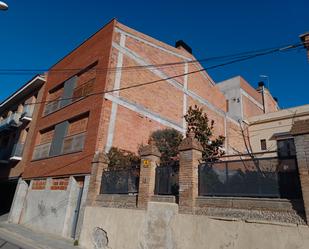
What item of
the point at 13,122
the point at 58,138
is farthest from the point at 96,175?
the point at 13,122

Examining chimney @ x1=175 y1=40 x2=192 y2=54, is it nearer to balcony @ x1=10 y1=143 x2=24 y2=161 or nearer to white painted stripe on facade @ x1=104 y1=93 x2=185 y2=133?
white painted stripe on facade @ x1=104 y1=93 x2=185 y2=133

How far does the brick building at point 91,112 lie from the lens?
38.5ft

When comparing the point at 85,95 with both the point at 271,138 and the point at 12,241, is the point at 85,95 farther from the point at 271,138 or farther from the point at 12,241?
the point at 271,138

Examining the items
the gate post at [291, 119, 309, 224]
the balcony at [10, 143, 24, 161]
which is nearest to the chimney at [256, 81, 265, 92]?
the balcony at [10, 143, 24, 161]

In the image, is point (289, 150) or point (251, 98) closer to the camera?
point (289, 150)

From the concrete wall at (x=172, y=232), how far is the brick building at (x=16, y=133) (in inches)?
434

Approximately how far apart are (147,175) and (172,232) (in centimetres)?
208

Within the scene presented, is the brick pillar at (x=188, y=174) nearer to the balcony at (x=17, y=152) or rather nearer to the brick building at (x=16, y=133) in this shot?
the brick building at (x=16, y=133)

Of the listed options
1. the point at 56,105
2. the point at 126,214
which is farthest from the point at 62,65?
the point at 126,214

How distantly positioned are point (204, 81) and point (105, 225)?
15745 mm

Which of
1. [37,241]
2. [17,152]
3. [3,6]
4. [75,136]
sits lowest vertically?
[37,241]

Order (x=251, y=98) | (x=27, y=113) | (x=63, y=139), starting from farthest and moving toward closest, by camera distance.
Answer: (x=251, y=98) → (x=27, y=113) → (x=63, y=139)

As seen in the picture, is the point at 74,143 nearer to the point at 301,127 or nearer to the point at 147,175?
the point at 147,175

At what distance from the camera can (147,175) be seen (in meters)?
8.12
